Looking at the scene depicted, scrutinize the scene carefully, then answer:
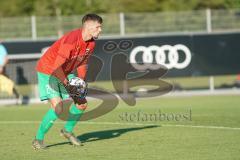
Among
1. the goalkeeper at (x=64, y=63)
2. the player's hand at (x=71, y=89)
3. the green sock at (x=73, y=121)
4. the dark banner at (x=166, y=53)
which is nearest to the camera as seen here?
the goalkeeper at (x=64, y=63)

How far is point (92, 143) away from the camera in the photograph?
12.1 meters

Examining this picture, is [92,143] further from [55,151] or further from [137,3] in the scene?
[137,3]

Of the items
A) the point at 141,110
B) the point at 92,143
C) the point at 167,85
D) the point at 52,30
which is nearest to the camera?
the point at 92,143

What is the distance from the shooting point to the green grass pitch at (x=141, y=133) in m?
10.8

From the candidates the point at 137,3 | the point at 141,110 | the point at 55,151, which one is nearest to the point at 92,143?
the point at 55,151

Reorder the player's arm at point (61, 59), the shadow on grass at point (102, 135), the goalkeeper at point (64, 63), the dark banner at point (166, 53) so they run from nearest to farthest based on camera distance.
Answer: the player's arm at point (61, 59) < the goalkeeper at point (64, 63) < the shadow on grass at point (102, 135) < the dark banner at point (166, 53)

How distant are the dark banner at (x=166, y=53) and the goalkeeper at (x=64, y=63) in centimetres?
953

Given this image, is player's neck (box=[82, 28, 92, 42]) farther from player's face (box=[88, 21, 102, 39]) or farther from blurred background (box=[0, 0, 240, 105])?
blurred background (box=[0, 0, 240, 105])

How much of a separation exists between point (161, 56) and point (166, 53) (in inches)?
7.9

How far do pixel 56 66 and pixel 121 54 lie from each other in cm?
1061

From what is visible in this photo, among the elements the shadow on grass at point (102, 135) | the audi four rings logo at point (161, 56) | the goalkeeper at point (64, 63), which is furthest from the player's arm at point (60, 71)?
the audi four rings logo at point (161, 56)

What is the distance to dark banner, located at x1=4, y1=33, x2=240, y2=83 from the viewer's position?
21.7m

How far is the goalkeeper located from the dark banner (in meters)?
9.53

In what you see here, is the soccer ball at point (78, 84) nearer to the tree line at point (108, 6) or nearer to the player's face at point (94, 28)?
the player's face at point (94, 28)
